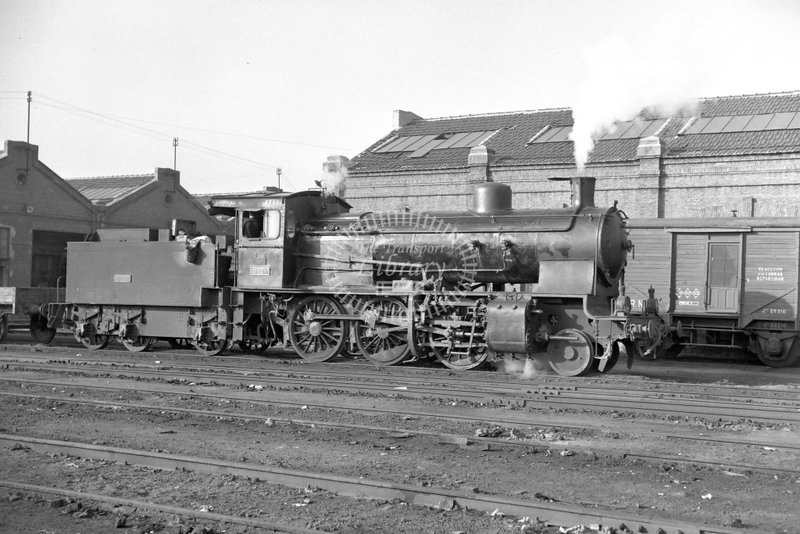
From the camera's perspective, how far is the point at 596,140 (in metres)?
27.6

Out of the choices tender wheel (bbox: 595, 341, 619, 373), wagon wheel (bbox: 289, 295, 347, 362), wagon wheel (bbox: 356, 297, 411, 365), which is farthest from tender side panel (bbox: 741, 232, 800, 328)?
wagon wheel (bbox: 289, 295, 347, 362)

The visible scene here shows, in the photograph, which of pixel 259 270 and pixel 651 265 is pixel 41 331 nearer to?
pixel 259 270

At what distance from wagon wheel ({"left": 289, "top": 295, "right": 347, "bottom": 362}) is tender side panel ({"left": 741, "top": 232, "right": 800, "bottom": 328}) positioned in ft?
29.0

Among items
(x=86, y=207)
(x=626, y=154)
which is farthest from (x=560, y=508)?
(x=86, y=207)

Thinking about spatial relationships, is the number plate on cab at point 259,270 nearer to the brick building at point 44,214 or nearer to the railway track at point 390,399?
the railway track at point 390,399

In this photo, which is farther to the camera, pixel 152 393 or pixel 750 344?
pixel 750 344

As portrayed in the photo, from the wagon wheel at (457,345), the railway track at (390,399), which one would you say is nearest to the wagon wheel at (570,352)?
the railway track at (390,399)

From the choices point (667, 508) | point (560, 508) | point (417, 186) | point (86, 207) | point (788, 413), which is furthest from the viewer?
point (86, 207)

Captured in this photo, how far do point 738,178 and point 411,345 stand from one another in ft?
44.8

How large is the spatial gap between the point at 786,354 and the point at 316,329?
400 inches

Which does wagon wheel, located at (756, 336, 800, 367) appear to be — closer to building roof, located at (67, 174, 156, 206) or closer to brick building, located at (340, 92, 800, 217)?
brick building, located at (340, 92, 800, 217)

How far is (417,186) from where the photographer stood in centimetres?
2895

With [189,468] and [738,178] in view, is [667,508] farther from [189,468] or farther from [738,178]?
[738,178]

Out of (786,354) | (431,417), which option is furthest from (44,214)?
(431,417)
